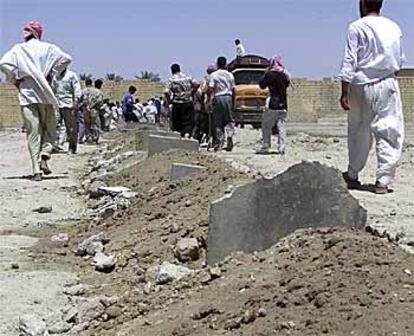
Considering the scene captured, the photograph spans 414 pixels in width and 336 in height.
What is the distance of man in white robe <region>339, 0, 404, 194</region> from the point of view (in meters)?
9.23

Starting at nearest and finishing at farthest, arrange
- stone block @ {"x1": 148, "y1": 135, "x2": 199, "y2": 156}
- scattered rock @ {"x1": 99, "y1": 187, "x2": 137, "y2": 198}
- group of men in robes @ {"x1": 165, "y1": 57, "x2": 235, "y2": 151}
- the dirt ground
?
the dirt ground, scattered rock @ {"x1": 99, "y1": 187, "x2": 137, "y2": 198}, stone block @ {"x1": 148, "y1": 135, "x2": 199, "y2": 156}, group of men in robes @ {"x1": 165, "y1": 57, "x2": 235, "y2": 151}

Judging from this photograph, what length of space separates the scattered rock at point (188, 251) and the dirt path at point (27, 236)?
746 millimetres

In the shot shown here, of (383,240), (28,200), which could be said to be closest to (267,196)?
(383,240)

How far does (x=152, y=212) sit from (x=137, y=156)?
248 inches

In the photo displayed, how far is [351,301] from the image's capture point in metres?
4.38

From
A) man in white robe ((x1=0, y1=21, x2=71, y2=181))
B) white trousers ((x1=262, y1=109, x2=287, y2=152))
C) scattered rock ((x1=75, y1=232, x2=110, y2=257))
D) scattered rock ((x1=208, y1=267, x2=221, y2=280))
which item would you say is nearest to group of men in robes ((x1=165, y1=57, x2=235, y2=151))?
white trousers ((x1=262, y1=109, x2=287, y2=152))

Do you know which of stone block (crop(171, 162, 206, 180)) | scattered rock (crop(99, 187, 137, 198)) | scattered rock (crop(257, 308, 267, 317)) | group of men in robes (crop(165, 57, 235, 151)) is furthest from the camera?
group of men in robes (crop(165, 57, 235, 151))

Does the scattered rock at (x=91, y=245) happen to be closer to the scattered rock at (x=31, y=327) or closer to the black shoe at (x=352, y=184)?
the scattered rock at (x=31, y=327)

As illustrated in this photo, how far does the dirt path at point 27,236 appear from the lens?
610 centimetres

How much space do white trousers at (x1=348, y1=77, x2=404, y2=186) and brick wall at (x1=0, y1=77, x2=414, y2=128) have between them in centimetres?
3899

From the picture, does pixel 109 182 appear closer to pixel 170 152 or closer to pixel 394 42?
pixel 170 152

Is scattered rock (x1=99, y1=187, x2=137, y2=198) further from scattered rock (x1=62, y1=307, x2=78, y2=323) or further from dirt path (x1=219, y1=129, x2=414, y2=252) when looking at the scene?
scattered rock (x1=62, y1=307, x2=78, y2=323)

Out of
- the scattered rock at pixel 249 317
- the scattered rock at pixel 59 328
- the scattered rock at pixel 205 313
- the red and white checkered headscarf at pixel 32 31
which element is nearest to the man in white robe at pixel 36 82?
the red and white checkered headscarf at pixel 32 31

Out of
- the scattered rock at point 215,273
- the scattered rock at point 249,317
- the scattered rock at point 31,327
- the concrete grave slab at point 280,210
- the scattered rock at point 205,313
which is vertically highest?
the concrete grave slab at point 280,210
